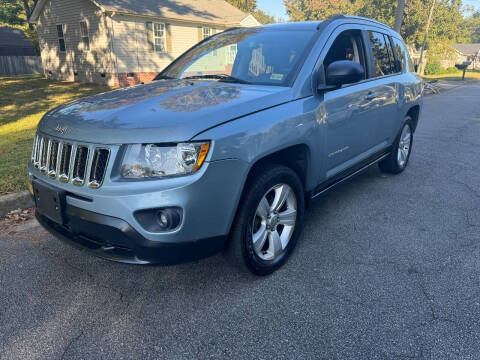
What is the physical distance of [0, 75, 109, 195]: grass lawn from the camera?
188 inches

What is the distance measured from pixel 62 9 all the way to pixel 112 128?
845 inches

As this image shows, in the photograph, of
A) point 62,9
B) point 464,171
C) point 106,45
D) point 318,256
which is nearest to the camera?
point 318,256

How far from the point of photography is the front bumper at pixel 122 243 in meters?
2.16

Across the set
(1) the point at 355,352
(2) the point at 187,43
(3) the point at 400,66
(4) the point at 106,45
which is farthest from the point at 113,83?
(1) the point at 355,352

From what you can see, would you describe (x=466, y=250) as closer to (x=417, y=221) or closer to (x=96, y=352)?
(x=417, y=221)

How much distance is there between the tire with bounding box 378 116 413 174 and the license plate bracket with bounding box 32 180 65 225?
13.7ft

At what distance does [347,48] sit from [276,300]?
8.45ft

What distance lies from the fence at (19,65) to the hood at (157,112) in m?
32.4

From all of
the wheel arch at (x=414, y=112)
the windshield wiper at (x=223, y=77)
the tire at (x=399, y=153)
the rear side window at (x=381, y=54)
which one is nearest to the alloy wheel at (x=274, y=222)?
the windshield wiper at (x=223, y=77)

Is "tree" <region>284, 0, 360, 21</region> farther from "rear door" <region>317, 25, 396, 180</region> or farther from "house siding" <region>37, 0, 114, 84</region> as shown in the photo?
"rear door" <region>317, 25, 396, 180</region>

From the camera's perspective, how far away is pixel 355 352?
213cm

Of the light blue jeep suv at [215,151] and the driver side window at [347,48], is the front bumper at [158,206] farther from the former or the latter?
the driver side window at [347,48]

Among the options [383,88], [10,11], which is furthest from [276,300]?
[10,11]

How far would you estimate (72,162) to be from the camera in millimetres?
2354
